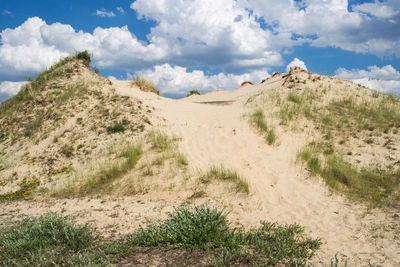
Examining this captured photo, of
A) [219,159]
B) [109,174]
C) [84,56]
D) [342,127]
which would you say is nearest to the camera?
[109,174]

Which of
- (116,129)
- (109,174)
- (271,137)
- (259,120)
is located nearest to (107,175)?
(109,174)

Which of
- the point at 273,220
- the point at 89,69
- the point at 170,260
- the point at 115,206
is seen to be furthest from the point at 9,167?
the point at 273,220

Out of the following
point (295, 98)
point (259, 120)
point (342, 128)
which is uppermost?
point (295, 98)

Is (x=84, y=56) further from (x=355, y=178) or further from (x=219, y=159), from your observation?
(x=355, y=178)

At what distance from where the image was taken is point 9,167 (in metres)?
9.59

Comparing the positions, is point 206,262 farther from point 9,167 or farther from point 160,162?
point 9,167

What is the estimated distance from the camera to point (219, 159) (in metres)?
8.10

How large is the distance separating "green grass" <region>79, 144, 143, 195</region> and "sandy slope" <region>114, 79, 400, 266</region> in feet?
5.08

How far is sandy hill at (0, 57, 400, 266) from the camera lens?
571cm

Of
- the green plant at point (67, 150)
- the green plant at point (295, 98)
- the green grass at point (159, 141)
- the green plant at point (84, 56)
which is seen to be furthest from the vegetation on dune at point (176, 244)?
Answer: the green plant at point (84, 56)

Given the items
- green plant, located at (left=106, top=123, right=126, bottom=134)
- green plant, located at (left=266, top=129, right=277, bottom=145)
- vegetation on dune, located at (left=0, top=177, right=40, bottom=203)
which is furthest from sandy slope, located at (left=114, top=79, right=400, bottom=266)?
vegetation on dune, located at (left=0, top=177, right=40, bottom=203)

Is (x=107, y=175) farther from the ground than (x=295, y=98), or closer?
closer

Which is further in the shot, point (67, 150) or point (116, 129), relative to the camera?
point (116, 129)

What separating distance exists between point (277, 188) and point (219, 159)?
193cm
